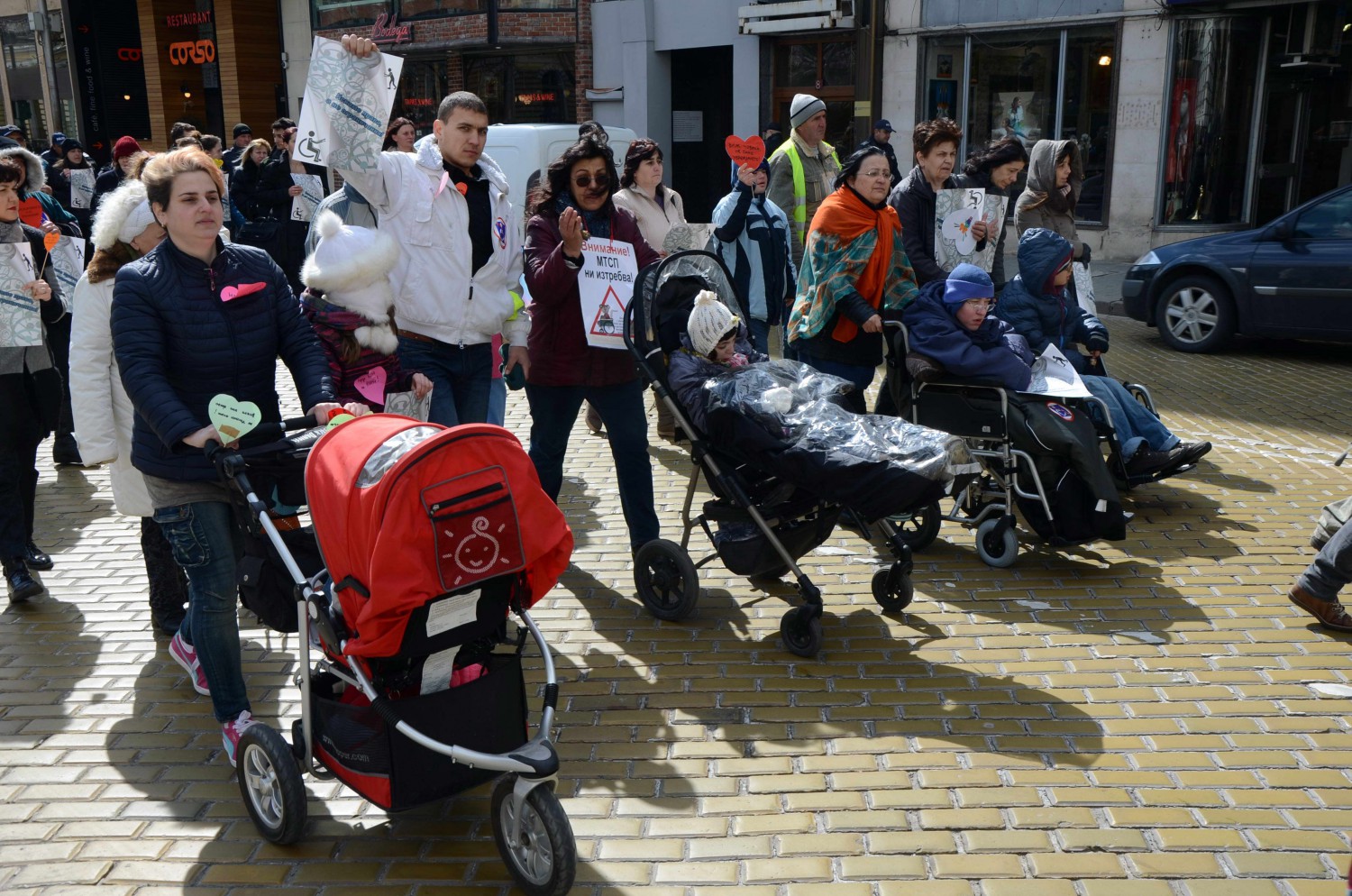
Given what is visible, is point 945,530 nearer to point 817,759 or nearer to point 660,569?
point 660,569

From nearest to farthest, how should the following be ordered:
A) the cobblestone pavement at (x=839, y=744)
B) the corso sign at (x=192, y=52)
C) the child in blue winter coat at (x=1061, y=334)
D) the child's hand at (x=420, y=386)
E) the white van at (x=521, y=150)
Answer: the cobblestone pavement at (x=839, y=744), the child's hand at (x=420, y=386), the child in blue winter coat at (x=1061, y=334), the white van at (x=521, y=150), the corso sign at (x=192, y=52)

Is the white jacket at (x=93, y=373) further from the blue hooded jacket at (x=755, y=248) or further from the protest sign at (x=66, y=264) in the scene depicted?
the blue hooded jacket at (x=755, y=248)

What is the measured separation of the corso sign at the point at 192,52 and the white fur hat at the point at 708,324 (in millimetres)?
28015

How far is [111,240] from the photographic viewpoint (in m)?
4.81

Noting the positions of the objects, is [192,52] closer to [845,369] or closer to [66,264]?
[66,264]

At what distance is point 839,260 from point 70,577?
4372 millimetres

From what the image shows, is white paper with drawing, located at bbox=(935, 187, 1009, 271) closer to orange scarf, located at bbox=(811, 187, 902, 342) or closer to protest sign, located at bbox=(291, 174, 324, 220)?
orange scarf, located at bbox=(811, 187, 902, 342)

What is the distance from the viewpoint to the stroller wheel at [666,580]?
5508mm

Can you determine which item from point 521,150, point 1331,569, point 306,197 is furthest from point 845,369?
point 306,197

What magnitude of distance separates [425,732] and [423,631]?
29 centimetres

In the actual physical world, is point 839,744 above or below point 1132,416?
below

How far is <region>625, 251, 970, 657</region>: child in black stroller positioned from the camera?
192 inches

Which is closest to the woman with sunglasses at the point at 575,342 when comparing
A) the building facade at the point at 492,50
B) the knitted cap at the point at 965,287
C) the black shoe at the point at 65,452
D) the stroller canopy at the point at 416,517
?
the knitted cap at the point at 965,287

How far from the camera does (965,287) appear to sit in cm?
622
